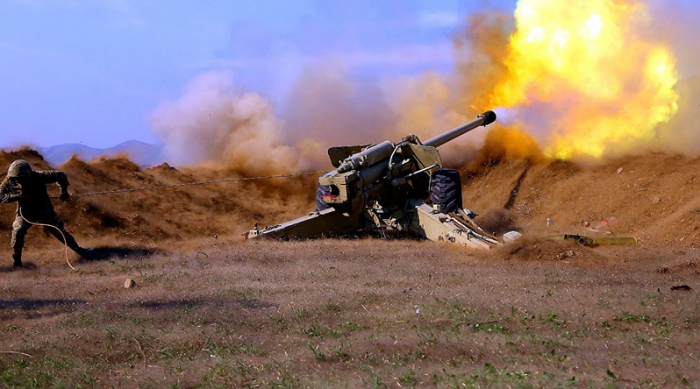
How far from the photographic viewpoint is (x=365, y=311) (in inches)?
319

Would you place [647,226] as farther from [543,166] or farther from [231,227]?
[231,227]

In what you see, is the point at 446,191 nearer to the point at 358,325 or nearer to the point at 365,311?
the point at 365,311

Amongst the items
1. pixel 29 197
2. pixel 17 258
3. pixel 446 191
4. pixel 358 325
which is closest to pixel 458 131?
pixel 446 191

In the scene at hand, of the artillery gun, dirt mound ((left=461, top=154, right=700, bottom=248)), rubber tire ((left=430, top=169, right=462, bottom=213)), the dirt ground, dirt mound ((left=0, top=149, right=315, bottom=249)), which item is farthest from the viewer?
dirt mound ((left=0, top=149, right=315, bottom=249))

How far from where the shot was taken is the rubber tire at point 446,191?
15.7m

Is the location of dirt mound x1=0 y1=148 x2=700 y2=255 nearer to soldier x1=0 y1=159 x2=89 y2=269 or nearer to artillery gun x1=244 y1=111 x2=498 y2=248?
artillery gun x1=244 y1=111 x2=498 y2=248

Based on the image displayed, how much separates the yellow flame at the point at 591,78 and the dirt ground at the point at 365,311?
123 inches

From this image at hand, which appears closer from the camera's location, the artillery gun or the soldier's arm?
the soldier's arm

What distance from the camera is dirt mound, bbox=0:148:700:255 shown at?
16.5 meters

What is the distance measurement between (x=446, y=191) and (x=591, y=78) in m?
7.48

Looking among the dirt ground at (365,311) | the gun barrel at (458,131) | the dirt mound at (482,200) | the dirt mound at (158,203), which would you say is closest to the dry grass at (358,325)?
the dirt ground at (365,311)

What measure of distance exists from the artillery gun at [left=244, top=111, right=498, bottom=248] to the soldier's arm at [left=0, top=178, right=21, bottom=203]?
418 centimetres

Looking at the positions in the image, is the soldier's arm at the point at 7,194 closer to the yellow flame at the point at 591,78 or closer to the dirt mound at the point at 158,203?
the dirt mound at the point at 158,203

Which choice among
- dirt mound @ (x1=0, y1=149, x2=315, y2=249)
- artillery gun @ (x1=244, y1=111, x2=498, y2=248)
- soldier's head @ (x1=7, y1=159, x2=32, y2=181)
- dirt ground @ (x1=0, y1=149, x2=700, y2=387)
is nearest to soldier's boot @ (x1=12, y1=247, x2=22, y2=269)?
dirt ground @ (x1=0, y1=149, x2=700, y2=387)
